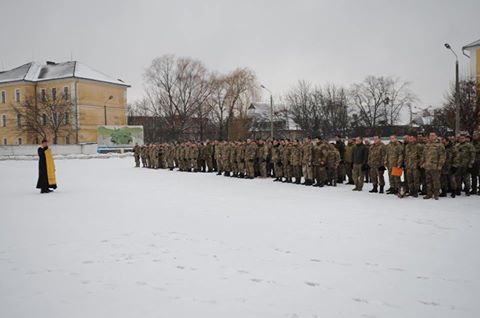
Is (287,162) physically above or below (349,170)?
above

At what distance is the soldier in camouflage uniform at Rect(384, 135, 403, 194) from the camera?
12773mm

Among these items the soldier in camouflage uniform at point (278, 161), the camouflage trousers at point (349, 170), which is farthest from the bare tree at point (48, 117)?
the camouflage trousers at point (349, 170)

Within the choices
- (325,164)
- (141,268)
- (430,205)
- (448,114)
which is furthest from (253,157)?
(448,114)

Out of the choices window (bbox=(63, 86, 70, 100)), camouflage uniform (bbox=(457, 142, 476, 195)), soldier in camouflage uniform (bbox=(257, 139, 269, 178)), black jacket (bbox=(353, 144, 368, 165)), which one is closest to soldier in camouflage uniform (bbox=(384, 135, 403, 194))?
black jacket (bbox=(353, 144, 368, 165))

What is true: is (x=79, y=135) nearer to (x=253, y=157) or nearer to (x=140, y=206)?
(x=253, y=157)

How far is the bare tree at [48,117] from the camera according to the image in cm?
6084

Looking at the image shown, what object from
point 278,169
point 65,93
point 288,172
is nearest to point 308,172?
point 288,172

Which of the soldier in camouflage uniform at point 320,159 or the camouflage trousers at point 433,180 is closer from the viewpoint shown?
the camouflage trousers at point 433,180

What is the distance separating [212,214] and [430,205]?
5805mm

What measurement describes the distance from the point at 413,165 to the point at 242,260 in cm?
834

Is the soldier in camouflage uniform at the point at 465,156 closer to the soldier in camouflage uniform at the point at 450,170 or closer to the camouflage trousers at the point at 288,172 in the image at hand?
the soldier in camouflage uniform at the point at 450,170

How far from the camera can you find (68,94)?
213 ft

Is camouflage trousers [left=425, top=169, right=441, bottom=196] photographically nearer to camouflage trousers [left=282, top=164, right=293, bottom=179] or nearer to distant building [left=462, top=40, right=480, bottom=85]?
camouflage trousers [left=282, top=164, right=293, bottom=179]

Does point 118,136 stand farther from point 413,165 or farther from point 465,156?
point 465,156
